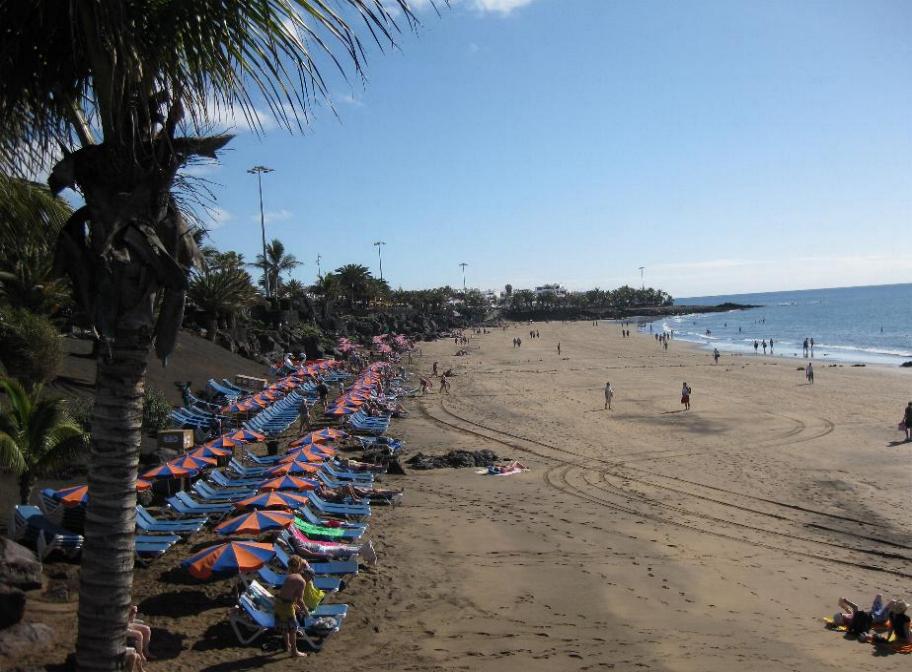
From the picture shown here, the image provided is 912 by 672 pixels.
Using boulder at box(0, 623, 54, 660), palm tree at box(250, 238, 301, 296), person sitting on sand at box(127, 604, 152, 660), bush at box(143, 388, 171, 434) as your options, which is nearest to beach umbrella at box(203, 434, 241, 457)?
bush at box(143, 388, 171, 434)

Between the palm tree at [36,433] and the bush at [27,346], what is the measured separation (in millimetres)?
6000

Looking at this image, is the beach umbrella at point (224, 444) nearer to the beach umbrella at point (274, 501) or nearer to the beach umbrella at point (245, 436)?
the beach umbrella at point (245, 436)

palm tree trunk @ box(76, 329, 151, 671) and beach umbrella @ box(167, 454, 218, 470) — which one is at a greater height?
palm tree trunk @ box(76, 329, 151, 671)

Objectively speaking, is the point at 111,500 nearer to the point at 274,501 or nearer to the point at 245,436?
the point at 274,501

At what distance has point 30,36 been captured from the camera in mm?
3635

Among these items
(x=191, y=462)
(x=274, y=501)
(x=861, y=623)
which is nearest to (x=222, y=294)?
(x=191, y=462)

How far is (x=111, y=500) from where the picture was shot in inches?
149

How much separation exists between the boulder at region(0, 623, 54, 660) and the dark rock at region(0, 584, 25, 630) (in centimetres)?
6

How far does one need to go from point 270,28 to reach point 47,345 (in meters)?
14.3

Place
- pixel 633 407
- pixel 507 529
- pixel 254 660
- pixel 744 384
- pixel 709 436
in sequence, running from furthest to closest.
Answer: pixel 744 384
pixel 633 407
pixel 709 436
pixel 507 529
pixel 254 660

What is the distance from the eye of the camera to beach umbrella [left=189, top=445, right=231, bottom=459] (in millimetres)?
13289

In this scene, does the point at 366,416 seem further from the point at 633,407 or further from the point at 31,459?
the point at 31,459

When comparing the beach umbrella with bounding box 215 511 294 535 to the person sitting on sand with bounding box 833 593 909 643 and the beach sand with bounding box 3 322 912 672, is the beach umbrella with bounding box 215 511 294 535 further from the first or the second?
the person sitting on sand with bounding box 833 593 909 643

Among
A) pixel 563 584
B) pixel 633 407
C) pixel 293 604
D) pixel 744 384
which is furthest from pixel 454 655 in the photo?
pixel 744 384
